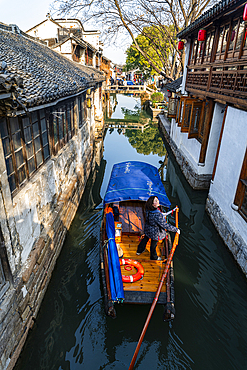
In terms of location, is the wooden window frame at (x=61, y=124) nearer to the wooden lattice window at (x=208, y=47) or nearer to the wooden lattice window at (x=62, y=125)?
the wooden lattice window at (x=62, y=125)

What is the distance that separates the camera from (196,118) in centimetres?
1400

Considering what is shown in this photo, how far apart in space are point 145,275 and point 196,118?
10407 mm

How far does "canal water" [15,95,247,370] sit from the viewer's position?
5355 mm

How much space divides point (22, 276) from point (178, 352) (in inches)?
153

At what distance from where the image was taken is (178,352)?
5527 millimetres

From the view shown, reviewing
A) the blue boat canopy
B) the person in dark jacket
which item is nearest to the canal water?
the person in dark jacket

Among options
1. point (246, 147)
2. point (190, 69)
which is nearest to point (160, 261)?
point (246, 147)

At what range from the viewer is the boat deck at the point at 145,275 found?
19.2 ft

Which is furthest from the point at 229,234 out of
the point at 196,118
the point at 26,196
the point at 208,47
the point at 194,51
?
the point at 194,51

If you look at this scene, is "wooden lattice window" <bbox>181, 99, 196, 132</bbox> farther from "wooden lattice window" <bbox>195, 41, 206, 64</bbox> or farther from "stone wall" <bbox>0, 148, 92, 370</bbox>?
"stone wall" <bbox>0, 148, 92, 370</bbox>

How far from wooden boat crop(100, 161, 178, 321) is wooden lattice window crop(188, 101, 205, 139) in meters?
4.35

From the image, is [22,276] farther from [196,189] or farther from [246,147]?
[196,189]

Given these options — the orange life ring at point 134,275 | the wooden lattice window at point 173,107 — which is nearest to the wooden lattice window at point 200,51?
the wooden lattice window at point 173,107

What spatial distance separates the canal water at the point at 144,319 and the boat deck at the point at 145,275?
78 centimetres
